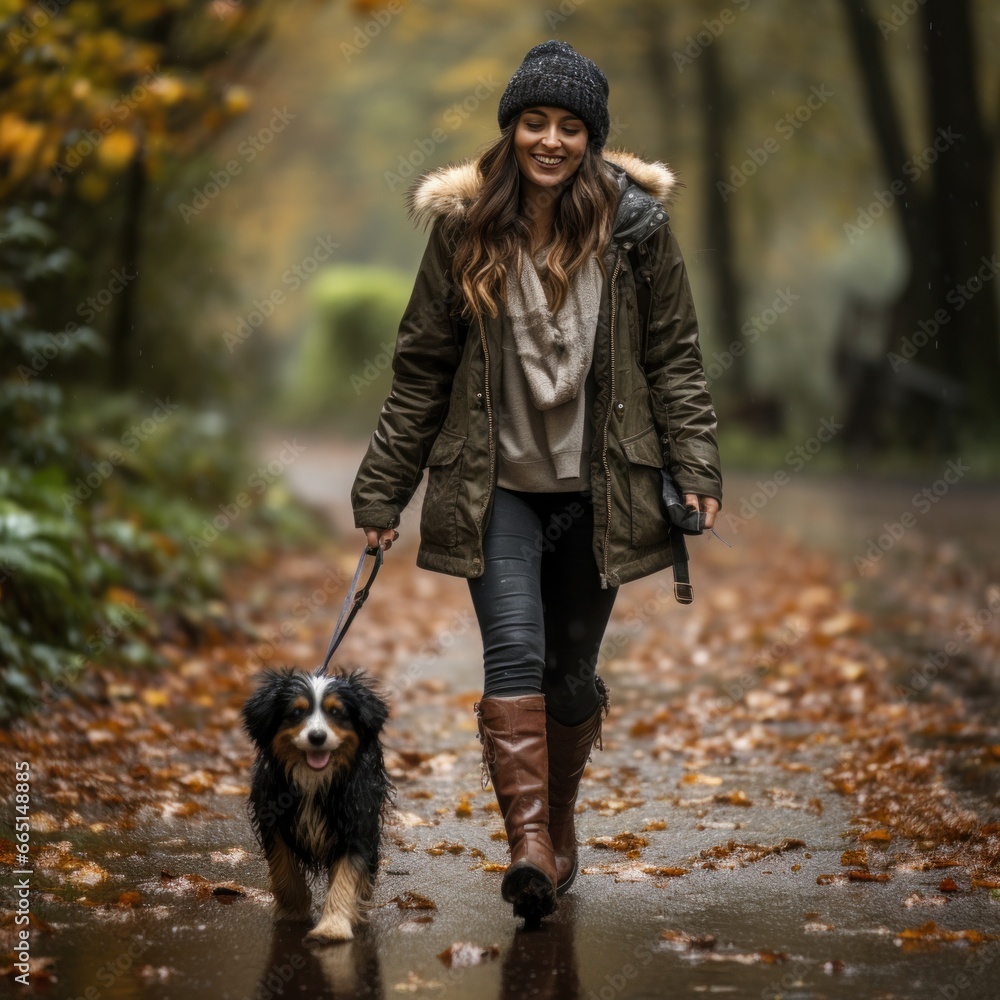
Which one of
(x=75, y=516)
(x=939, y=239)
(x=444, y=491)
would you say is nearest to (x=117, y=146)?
(x=75, y=516)

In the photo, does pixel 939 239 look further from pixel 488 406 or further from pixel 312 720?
pixel 312 720

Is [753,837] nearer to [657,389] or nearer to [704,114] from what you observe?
[657,389]

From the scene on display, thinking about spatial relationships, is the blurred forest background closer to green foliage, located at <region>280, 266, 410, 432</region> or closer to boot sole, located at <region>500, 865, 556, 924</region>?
green foliage, located at <region>280, 266, 410, 432</region>

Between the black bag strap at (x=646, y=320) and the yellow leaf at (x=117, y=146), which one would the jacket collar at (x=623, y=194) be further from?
the yellow leaf at (x=117, y=146)

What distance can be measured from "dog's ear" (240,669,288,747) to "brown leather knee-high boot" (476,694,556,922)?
60 cm

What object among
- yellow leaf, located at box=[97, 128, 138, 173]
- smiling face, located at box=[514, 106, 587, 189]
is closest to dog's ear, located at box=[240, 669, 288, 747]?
smiling face, located at box=[514, 106, 587, 189]

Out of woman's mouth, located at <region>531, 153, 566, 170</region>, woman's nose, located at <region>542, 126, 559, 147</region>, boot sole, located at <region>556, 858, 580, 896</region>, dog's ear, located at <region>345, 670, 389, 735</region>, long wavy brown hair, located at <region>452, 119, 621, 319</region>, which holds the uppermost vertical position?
woman's nose, located at <region>542, 126, 559, 147</region>

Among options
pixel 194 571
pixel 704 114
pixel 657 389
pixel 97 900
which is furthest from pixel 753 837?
pixel 704 114

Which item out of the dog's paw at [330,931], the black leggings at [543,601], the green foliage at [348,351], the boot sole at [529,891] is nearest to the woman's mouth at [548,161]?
the black leggings at [543,601]

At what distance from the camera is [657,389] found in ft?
14.4

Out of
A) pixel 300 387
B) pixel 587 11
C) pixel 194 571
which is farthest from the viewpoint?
pixel 300 387

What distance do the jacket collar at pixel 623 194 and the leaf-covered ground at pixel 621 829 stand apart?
207 cm

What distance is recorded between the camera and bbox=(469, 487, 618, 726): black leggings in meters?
4.17

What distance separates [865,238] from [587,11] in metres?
8.19
